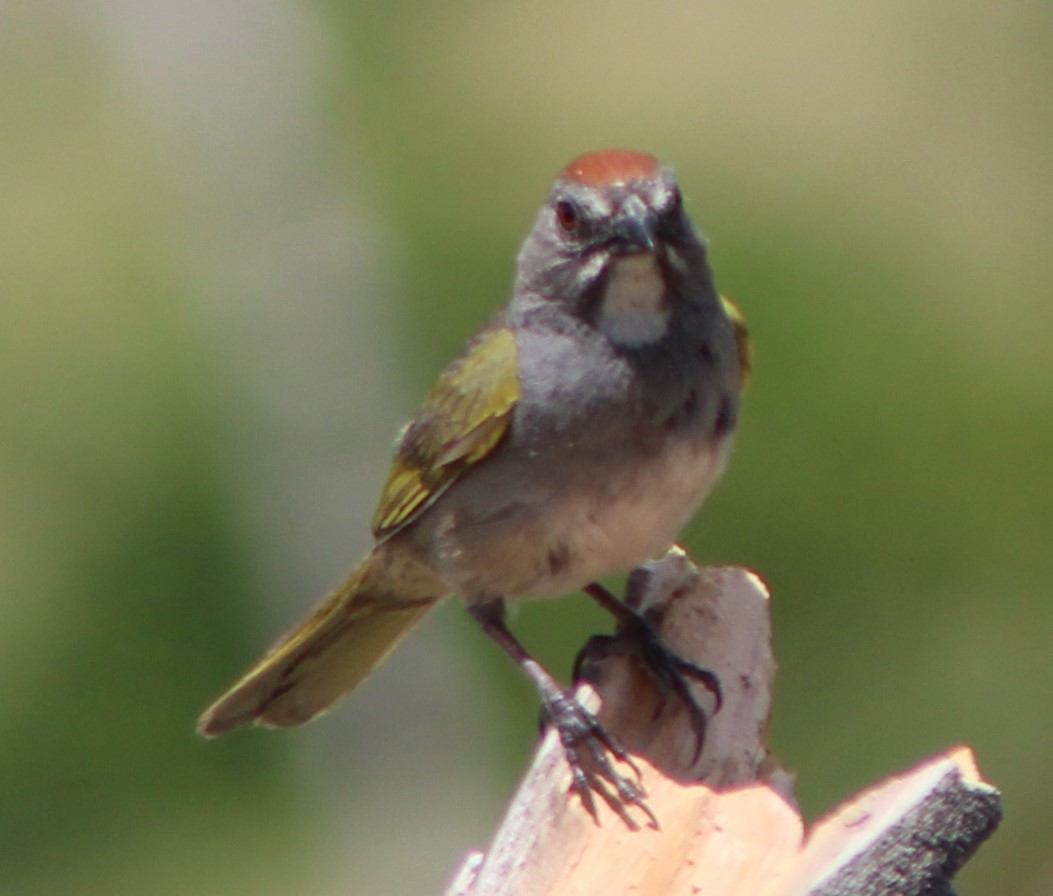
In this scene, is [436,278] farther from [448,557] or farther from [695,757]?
[695,757]

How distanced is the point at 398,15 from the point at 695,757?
23.8 ft

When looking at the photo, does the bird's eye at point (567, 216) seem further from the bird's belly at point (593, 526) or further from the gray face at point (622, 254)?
the bird's belly at point (593, 526)

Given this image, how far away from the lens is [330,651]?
4.77m

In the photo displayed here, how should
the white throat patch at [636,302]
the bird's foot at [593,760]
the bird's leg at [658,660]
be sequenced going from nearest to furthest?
the bird's foot at [593,760]
the bird's leg at [658,660]
the white throat patch at [636,302]

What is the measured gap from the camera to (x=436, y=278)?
844 centimetres

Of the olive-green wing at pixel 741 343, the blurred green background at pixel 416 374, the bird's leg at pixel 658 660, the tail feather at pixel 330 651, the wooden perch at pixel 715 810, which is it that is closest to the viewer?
the wooden perch at pixel 715 810

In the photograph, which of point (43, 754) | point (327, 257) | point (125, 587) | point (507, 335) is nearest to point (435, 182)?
point (327, 257)

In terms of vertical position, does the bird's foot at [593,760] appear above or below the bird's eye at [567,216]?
below

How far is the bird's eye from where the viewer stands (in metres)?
4.27

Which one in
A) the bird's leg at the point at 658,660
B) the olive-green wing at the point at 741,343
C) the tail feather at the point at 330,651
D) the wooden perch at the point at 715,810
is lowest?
the wooden perch at the point at 715,810

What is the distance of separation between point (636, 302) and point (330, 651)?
1104 mm

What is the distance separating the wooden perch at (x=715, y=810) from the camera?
10.3ft

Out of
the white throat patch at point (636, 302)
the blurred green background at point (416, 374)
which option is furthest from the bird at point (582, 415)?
the blurred green background at point (416, 374)

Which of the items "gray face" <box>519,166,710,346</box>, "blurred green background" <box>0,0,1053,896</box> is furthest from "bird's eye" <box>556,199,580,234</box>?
"blurred green background" <box>0,0,1053,896</box>
